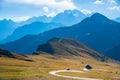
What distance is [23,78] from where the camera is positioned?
97062 mm

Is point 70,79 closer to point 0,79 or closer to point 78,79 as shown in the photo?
point 78,79

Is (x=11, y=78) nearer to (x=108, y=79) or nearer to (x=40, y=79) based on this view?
(x=40, y=79)

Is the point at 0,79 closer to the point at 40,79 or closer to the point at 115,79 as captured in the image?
the point at 40,79

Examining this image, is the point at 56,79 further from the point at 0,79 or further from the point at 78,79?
the point at 0,79

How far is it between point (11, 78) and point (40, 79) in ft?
33.1

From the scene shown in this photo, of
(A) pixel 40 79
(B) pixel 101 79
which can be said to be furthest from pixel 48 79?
(B) pixel 101 79

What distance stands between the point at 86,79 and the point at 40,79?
1616 centimetres

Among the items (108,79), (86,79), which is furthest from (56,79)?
(108,79)

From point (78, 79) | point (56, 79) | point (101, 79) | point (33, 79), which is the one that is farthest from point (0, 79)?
point (101, 79)

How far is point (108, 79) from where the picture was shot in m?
99.2

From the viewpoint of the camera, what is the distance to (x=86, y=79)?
10038 centimetres

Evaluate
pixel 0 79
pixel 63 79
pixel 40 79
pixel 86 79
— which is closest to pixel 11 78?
pixel 0 79

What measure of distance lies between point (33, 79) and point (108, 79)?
2542cm

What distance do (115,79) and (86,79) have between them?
9870 millimetres
